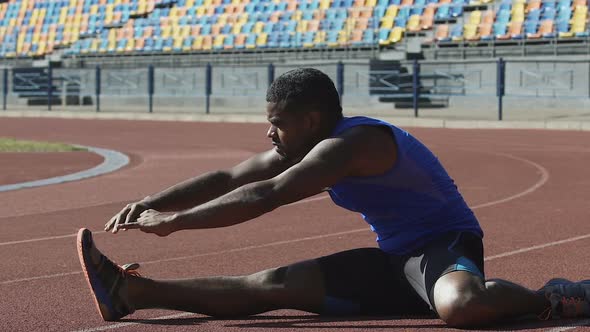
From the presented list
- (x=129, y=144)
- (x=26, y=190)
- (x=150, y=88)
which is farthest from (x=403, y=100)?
(x=26, y=190)

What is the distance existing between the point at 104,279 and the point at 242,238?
148 inches

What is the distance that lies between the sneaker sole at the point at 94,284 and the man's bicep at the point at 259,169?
2.71 ft

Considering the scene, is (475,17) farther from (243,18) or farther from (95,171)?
(95,171)

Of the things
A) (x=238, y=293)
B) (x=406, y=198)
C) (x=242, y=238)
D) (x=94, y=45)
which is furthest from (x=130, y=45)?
(x=406, y=198)

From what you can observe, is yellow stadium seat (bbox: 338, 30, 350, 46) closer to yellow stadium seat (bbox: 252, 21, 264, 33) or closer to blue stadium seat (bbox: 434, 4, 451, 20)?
blue stadium seat (bbox: 434, 4, 451, 20)

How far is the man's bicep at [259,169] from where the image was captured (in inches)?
215

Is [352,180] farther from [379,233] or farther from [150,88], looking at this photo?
[150,88]

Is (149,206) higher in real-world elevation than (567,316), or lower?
higher

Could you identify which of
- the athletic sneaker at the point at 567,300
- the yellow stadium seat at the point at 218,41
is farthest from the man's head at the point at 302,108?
the yellow stadium seat at the point at 218,41

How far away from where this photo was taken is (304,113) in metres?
4.99

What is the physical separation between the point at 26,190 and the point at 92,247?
26.8ft

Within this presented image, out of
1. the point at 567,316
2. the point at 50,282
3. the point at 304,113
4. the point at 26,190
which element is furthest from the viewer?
the point at 26,190

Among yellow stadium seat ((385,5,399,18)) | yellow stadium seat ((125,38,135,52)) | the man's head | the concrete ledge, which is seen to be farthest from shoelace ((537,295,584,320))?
yellow stadium seat ((125,38,135,52))

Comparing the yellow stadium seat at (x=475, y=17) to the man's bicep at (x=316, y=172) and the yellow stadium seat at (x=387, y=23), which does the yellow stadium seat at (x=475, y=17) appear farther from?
the man's bicep at (x=316, y=172)
